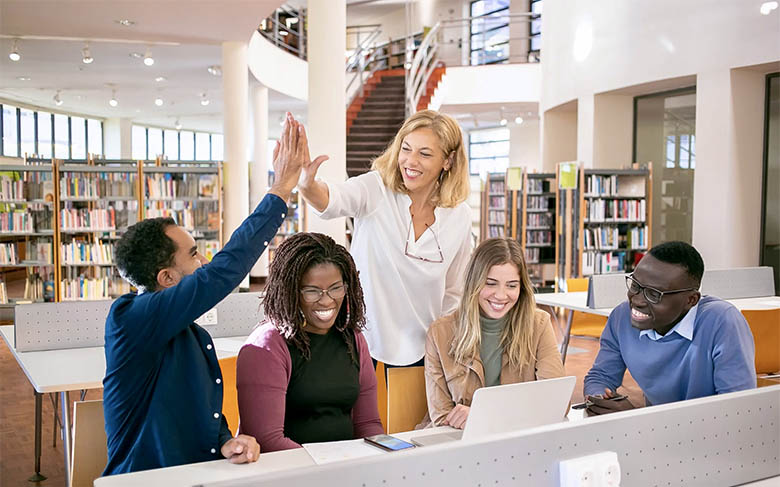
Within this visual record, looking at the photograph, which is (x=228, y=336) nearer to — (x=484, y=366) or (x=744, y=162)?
(x=484, y=366)

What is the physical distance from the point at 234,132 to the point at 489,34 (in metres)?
9.75

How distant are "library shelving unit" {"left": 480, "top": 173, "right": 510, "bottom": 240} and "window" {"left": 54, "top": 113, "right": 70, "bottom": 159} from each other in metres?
10.8

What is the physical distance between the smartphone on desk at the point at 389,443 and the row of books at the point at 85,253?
307 inches

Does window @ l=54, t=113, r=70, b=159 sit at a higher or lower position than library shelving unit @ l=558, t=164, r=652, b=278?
higher

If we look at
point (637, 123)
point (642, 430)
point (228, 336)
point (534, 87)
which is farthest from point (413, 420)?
point (534, 87)

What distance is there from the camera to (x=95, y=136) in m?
18.7

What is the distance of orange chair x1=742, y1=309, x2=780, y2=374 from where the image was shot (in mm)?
4543

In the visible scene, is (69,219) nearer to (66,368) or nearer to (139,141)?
(66,368)

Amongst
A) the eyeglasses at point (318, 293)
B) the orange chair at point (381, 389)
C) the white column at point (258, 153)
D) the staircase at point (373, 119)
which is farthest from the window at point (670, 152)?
the eyeglasses at point (318, 293)

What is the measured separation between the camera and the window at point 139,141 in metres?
20.0

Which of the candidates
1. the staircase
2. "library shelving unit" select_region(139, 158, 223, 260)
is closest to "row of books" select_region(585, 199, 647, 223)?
the staircase

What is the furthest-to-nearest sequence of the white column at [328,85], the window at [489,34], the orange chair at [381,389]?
the window at [489,34]
the white column at [328,85]
the orange chair at [381,389]

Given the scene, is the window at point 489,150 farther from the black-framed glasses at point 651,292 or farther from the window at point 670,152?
A: the black-framed glasses at point 651,292

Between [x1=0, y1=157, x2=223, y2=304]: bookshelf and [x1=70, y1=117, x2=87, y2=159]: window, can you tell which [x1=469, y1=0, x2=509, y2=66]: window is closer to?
[x1=70, y1=117, x2=87, y2=159]: window
